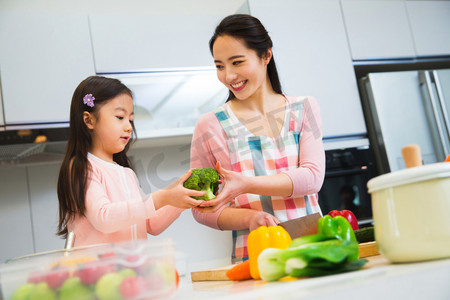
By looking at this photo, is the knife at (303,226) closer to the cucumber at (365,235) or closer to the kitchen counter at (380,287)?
the cucumber at (365,235)

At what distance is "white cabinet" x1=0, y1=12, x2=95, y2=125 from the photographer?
2398 mm

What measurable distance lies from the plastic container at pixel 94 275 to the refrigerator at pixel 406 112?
7.77ft

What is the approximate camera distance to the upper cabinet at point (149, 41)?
256 cm

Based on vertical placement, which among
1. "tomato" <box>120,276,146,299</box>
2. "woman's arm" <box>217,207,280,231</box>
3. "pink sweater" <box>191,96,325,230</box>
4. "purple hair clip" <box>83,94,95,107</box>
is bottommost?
"tomato" <box>120,276,146,299</box>

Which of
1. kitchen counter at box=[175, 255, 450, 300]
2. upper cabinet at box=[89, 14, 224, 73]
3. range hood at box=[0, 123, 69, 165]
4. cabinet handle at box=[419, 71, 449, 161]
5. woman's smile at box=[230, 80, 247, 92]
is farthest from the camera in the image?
cabinet handle at box=[419, 71, 449, 161]

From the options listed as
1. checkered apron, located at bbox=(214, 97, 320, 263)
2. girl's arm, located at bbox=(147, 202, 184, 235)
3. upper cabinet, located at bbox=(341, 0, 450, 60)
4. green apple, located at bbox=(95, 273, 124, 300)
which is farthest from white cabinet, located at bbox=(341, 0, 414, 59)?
green apple, located at bbox=(95, 273, 124, 300)

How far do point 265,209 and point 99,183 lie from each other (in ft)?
1.67

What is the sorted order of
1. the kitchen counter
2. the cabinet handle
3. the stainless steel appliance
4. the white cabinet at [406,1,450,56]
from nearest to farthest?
the kitchen counter → the stainless steel appliance → the cabinet handle → the white cabinet at [406,1,450,56]

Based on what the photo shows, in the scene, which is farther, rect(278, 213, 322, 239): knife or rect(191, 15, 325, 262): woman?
rect(191, 15, 325, 262): woman

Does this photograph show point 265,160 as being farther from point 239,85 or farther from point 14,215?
point 14,215

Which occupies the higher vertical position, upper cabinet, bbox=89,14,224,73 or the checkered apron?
upper cabinet, bbox=89,14,224,73

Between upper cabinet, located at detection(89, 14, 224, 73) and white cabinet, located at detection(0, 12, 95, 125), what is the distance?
0.08 meters

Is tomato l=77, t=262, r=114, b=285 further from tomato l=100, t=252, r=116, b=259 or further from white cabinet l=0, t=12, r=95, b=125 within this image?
white cabinet l=0, t=12, r=95, b=125

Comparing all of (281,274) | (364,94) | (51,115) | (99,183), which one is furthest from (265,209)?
(364,94)
